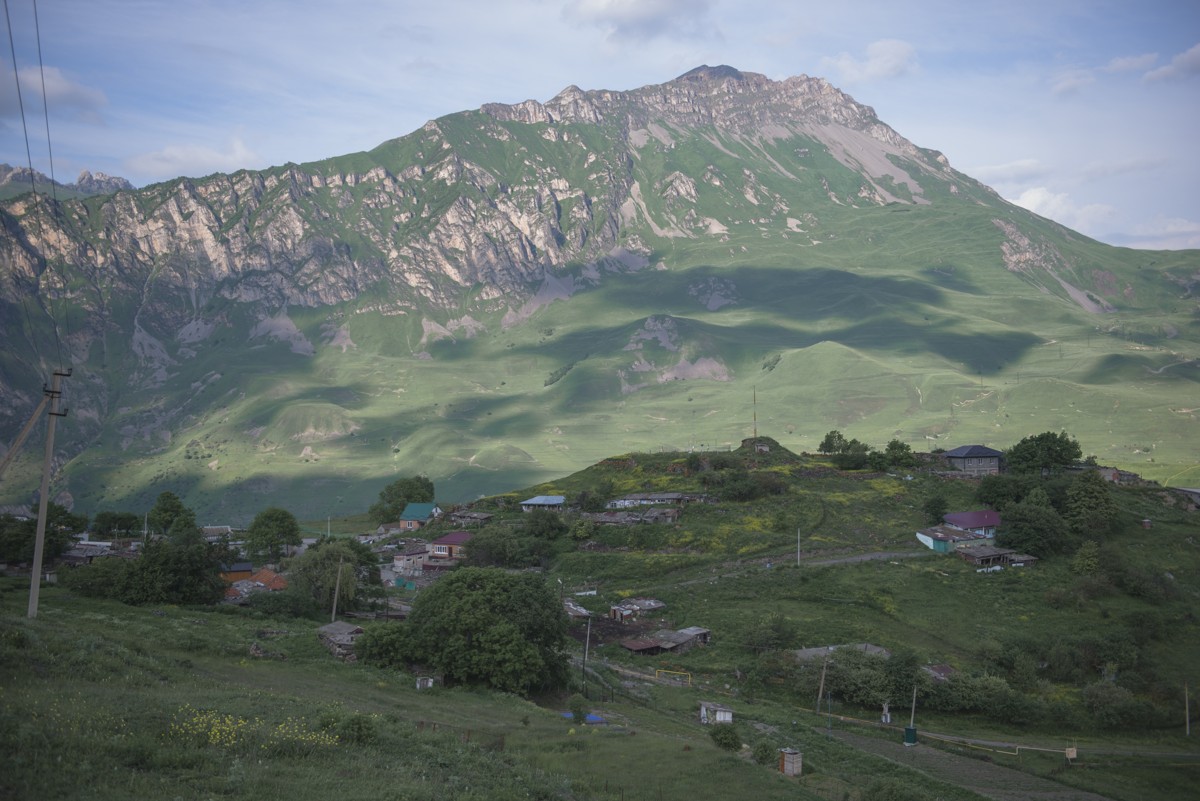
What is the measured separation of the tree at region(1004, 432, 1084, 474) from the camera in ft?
285

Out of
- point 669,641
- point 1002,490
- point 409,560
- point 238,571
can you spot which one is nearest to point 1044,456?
point 1002,490

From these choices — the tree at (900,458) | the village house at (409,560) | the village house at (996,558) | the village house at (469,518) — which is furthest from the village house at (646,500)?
the village house at (996,558)

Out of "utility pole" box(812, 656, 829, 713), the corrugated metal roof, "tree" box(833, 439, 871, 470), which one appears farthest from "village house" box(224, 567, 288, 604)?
the corrugated metal roof

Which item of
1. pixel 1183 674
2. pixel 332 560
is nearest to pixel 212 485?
pixel 332 560

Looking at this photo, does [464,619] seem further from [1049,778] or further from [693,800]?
[1049,778]

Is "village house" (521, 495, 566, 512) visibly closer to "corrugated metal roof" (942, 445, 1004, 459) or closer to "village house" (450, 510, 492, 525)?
"village house" (450, 510, 492, 525)

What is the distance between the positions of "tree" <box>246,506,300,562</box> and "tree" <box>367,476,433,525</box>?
2755 centimetres

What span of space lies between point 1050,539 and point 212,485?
162 m

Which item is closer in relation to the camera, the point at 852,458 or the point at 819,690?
the point at 819,690

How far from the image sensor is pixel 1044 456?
3428 inches

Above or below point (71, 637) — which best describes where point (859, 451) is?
above

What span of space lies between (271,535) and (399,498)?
1309 inches

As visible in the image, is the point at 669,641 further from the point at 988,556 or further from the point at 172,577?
the point at 172,577

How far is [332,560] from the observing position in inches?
2309
